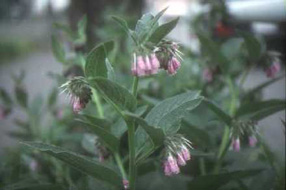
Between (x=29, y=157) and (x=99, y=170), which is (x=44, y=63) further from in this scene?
(x=99, y=170)

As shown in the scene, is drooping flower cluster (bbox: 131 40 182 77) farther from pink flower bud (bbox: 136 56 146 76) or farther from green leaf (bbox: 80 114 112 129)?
green leaf (bbox: 80 114 112 129)

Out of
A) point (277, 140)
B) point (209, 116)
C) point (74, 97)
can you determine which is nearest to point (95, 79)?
point (74, 97)

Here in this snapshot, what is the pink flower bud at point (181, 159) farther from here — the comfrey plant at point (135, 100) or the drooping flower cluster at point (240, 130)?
the drooping flower cluster at point (240, 130)

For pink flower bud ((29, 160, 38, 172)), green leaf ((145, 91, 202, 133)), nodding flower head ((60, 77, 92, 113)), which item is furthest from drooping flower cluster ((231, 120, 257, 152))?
pink flower bud ((29, 160, 38, 172))

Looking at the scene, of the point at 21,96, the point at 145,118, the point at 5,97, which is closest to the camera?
the point at 145,118

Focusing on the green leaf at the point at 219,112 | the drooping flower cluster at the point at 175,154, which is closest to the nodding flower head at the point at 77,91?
the drooping flower cluster at the point at 175,154

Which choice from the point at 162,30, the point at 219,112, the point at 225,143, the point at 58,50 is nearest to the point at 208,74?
the point at 225,143

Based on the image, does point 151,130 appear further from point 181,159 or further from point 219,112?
point 219,112

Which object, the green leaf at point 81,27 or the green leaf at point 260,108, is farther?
the green leaf at point 81,27
